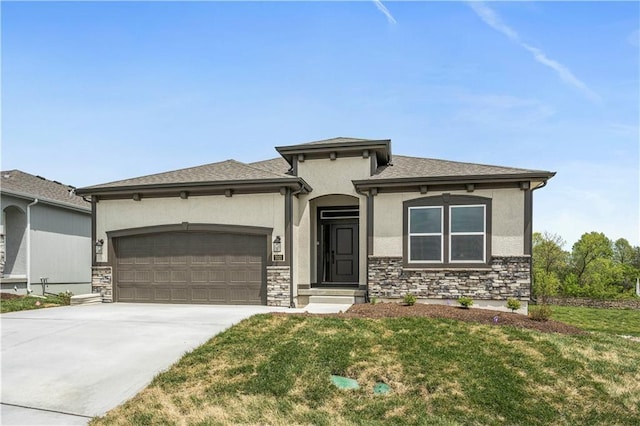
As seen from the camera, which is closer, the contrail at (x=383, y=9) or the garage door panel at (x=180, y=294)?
the contrail at (x=383, y=9)

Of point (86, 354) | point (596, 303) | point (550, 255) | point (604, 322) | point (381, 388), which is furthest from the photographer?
point (550, 255)

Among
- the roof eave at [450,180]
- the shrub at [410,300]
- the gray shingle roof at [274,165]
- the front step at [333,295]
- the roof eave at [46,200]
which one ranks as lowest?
the front step at [333,295]

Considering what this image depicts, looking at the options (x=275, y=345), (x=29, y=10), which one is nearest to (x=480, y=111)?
(x=275, y=345)

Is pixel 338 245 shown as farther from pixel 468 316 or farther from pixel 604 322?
pixel 604 322

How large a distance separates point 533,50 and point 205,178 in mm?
10289

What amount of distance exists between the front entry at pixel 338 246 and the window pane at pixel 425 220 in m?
2.38

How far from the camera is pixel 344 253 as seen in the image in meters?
13.6

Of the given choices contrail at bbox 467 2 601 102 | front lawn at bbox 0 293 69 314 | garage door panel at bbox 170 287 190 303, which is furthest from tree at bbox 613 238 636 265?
front lawn at bbox 0 293 69 314

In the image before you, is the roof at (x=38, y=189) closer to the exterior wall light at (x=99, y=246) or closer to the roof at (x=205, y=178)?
the roof at (x=205, y=178)

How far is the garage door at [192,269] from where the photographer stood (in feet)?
37.4

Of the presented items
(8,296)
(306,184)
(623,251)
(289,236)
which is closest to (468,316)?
(289,236)

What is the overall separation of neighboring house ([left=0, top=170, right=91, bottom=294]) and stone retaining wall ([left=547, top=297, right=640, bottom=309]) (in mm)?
22066

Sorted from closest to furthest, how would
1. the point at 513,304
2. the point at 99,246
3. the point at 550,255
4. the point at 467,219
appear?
the point at 513,304 → the point at 467,219 → the point at 99,246 → the point at 550,255

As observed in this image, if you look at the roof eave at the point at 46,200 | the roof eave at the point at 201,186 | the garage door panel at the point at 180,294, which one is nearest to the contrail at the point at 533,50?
the roof eave at the point at 201,186
